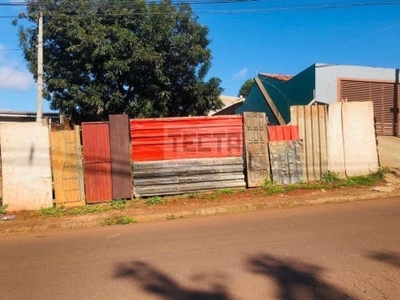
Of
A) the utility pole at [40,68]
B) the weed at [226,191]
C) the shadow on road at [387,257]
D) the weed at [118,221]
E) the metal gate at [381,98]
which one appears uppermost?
the utility pole at [40,68]

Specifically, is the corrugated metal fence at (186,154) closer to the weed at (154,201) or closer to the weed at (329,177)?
the weed at (154,201)

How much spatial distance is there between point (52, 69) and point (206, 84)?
264 inches

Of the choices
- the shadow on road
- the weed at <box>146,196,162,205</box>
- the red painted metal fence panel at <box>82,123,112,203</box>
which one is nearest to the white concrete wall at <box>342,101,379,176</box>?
the weed at <box>146,196,162,205</box>

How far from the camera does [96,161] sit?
8883 mm

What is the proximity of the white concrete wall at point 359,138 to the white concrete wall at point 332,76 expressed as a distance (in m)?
4.14

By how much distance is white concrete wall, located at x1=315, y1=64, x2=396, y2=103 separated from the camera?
560 inches

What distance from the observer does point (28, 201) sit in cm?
863

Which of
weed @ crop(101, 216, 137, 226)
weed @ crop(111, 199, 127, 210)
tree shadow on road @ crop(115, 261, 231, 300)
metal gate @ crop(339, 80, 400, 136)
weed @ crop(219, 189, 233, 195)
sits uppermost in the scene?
metal gate @ crop(339, 80, 400, 136)

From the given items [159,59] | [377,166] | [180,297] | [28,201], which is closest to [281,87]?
[159,59]

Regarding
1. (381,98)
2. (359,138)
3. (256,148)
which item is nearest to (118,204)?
(256,148)

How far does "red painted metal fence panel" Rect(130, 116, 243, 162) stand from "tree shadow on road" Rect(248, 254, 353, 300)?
509 centimetres

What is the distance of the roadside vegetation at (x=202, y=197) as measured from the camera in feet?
27.5

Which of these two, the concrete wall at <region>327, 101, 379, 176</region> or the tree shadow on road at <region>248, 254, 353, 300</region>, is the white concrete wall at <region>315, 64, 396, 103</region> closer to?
the concrete wall at <region>327, 101, 379, 176</region>

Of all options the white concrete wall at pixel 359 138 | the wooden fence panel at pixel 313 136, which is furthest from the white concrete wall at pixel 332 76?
the wooden fence panel at pixel 313 136
